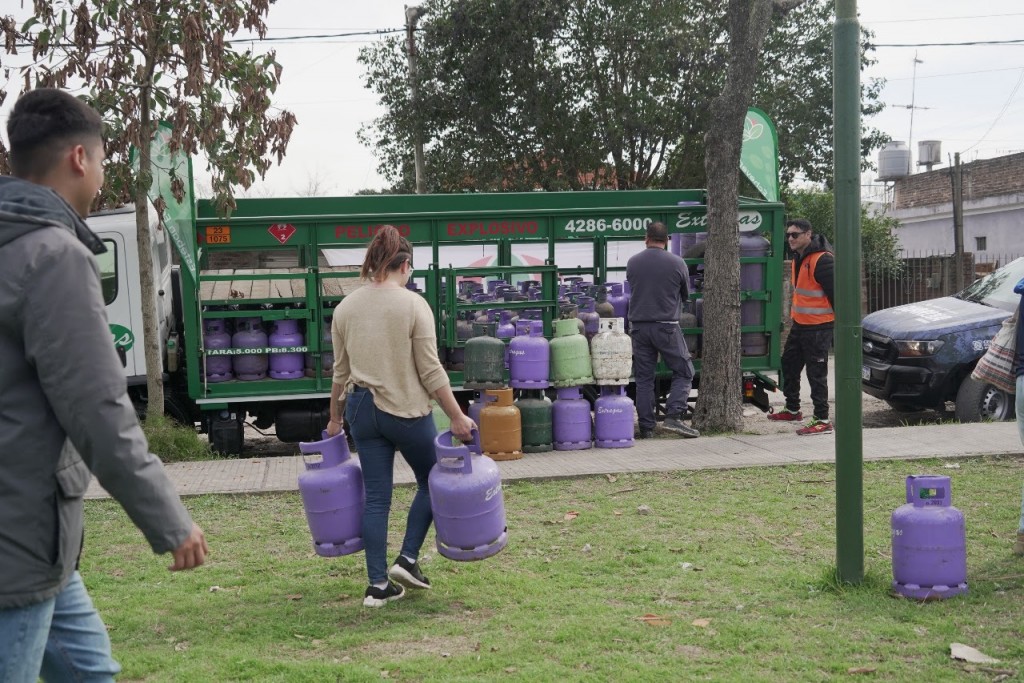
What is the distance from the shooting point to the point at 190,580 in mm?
5988

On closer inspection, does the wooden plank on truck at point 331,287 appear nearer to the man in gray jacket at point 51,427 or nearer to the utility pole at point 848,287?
the utility pole at point 848,287

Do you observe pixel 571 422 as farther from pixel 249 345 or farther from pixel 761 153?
pixel 761 153

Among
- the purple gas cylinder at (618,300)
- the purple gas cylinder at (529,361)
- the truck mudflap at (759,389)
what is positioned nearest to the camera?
the purple gas cylinder at (529,361)

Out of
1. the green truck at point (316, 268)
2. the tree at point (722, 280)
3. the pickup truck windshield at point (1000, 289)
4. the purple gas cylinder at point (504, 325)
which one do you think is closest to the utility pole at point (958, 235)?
the pickup truck windshield at point (1000, 289)

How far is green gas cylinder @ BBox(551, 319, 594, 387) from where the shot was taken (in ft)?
33.0

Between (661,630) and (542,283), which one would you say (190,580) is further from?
(542,283)

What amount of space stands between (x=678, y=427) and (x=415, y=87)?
584 inches

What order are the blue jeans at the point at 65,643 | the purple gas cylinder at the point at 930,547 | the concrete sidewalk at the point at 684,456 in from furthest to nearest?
1. the concrete sidewalk at the point at 684,456
2. the purple gas cylinder at the point at 930,547
3. the blue jeans at the point at 65,643

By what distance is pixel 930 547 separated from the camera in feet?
16.8

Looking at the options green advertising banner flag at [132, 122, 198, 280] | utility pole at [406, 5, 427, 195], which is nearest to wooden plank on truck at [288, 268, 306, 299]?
green advertising banner flag at [132, 122, 198, 280]

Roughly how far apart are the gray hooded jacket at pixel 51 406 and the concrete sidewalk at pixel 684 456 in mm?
5887

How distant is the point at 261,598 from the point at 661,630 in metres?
2.16

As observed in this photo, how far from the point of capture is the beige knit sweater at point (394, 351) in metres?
5.24

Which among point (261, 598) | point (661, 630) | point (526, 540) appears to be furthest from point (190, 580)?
point (661, 630)
